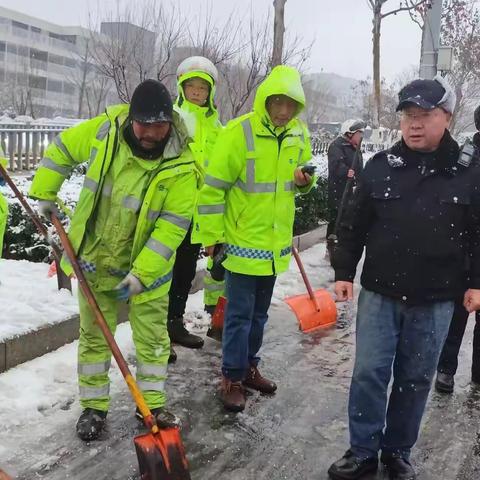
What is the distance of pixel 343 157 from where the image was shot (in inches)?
297

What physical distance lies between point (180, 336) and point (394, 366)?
6.55ft

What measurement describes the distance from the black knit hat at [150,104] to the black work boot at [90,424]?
158 cm

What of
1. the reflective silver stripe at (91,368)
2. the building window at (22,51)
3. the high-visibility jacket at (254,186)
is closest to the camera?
the reflective silver stripe at (91,368)

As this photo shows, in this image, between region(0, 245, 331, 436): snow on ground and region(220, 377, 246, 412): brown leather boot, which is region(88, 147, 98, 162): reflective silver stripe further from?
region(220, 377, 246, 412): brown leather boot

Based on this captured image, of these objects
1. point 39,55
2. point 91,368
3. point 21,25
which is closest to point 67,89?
point 39,55

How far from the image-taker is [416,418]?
3033 mm

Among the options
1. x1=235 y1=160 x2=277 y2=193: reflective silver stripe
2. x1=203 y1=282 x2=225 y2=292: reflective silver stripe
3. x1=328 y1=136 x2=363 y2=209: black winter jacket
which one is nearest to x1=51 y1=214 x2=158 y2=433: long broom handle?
x1=235 y1=160 x2=277 y2=193: reflective silver stripe

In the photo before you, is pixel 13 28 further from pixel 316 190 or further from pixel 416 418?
pixel 416 418

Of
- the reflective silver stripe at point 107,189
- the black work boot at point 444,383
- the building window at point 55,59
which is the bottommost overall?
the black work boot at point 444,383

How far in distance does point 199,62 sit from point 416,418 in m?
2.78

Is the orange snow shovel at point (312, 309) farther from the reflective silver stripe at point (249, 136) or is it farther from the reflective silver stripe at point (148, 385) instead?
the reflective silver stripe at point (148, 385)

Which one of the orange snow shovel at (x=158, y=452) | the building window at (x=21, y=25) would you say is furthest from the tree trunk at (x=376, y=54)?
the building window at (x=21, y=25)

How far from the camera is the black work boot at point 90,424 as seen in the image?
3191 mm

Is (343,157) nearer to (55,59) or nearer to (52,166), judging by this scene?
(52,166)
